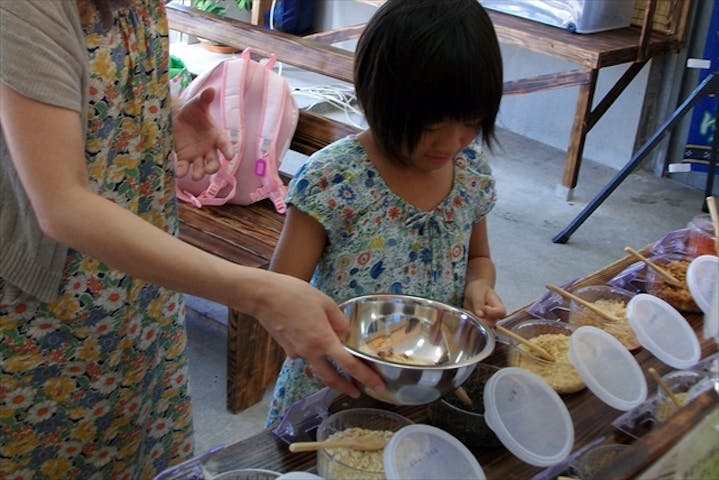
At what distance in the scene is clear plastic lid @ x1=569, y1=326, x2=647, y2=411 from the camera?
1.33m

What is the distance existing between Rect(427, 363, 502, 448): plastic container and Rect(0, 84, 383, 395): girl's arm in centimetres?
23

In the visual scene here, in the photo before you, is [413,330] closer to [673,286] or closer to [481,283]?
[481,283]

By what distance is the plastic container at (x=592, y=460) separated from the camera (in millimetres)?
1182

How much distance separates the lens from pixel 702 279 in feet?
5.63

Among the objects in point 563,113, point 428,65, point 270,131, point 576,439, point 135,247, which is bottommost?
point 563,113

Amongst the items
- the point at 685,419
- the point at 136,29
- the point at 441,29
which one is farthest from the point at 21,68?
the point at 685,419

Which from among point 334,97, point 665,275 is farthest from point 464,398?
point 334,97

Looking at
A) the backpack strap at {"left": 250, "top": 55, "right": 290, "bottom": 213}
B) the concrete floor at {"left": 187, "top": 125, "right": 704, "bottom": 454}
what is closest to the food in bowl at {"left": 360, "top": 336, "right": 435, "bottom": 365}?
the concrete floor at {"left": 187, "top": 125, "right": 704, "bottom": 454}

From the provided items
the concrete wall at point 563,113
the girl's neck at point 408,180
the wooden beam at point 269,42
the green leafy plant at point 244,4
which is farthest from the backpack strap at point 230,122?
the green leafy plant at point 244,4

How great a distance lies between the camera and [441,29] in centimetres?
131

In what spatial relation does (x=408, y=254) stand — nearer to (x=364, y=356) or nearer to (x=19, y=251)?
(x=364, y=356)

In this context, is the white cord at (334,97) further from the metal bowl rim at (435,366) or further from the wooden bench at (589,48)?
the metal bowl rim at (435,366)

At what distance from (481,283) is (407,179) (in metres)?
0.24

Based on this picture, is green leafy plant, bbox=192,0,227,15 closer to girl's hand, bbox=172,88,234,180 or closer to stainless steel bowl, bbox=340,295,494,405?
girl's hand, bbox=172,88,234,180
